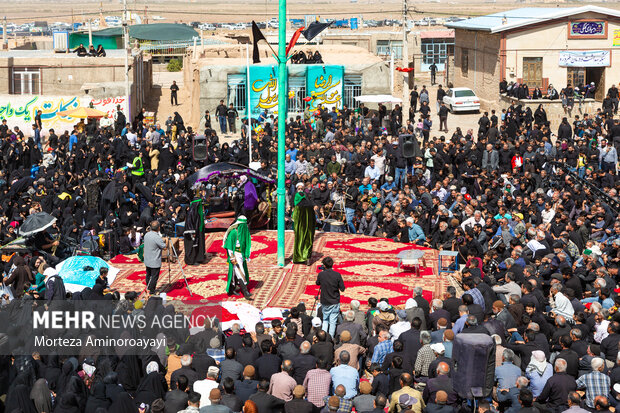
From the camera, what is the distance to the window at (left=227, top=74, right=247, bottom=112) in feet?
109

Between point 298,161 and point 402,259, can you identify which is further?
point 298,161

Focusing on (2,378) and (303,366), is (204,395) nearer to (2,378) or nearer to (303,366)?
(303,366)

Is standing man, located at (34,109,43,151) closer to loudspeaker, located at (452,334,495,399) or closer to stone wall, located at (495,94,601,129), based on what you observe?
stone wall, located at (495,94,601,129)

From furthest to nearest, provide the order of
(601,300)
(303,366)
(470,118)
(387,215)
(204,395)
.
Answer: (470,118) < (387,215) < (601,300) < (303,366) < (204,395)

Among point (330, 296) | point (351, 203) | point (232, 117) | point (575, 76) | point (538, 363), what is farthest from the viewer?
point (575, 76)

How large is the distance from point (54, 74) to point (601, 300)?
26982mm

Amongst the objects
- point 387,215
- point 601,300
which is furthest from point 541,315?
point 387,215

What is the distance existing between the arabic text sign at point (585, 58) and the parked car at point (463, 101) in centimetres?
364

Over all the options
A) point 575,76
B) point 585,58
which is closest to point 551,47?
point 585,58

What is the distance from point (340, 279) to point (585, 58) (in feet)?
84.2

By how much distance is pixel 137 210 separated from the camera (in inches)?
743

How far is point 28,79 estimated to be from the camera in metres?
34.8

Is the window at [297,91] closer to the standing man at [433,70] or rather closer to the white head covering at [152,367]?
the standing man at [433,70]

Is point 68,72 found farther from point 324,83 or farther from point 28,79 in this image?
point 324,83
